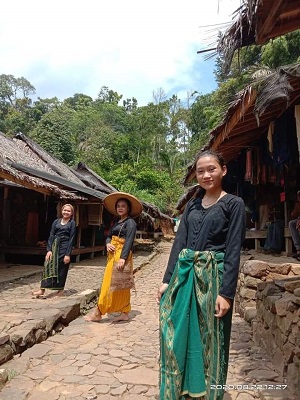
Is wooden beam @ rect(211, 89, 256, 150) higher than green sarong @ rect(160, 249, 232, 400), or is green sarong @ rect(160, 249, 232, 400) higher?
wooden beam @ rect(211, 89, 256, 150)

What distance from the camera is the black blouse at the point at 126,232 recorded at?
482cm

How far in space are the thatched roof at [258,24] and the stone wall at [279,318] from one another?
2169 mm

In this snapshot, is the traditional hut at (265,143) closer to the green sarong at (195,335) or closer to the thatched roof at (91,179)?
the green sarong at (195,335)

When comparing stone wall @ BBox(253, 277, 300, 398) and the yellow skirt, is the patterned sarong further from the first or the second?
stone wall @ BBox(253, 277, 300, 398)

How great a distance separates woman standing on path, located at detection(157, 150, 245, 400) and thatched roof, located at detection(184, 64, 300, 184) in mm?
1761

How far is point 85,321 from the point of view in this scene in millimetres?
4930

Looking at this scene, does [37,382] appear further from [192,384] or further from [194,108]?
[194,108]

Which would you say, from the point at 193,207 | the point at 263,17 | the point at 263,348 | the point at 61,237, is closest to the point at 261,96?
the point at 263,17

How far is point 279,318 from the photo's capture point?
128 inches

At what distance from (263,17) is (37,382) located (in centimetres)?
338

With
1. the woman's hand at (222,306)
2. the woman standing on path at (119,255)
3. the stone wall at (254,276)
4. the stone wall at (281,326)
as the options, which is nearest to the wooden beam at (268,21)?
the woman's hand at (222,306)

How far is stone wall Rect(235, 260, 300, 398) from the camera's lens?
2832 millimetres

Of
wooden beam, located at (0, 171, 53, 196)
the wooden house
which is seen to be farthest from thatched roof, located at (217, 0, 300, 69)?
the wooden house

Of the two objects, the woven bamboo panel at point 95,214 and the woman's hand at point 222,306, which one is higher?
the woven bamboo panel at point 95,214
